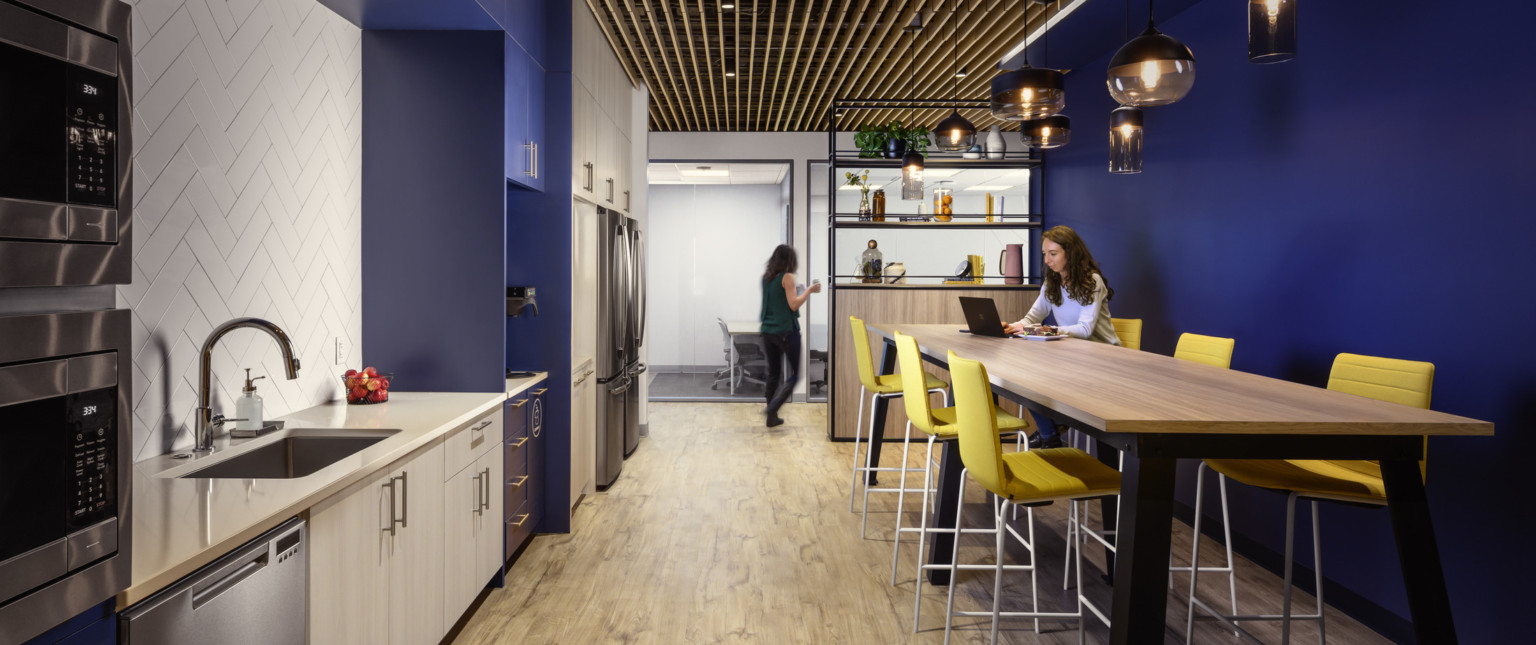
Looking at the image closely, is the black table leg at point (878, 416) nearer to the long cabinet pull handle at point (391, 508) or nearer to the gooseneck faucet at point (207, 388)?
the long cabinet pull handle at point (391, 508)

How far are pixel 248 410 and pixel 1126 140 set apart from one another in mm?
3984

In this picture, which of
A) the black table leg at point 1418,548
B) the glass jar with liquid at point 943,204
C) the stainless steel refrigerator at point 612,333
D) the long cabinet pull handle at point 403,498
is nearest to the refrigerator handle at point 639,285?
the stainless steel refrigerator at point 612,333

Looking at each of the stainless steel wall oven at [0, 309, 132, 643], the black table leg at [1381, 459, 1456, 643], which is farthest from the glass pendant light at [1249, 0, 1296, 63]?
the stainless steel wall oven at [0, 309, 132, 643]

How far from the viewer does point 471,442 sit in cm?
293

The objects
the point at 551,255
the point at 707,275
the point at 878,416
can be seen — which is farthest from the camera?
the point at 707,275

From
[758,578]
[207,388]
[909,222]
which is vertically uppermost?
[909,222]

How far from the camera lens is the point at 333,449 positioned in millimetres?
2484

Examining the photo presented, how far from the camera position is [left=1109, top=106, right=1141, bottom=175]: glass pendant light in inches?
167

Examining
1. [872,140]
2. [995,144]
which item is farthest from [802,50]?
[995,144]

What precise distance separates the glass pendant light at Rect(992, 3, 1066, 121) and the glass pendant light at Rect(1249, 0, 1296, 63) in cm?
99

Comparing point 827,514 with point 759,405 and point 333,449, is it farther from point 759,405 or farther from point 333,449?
point 759,405

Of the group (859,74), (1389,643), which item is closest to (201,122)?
(1389,643)

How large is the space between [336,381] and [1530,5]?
4112 mm

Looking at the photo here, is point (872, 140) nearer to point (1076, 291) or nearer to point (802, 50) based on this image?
point (802, 50)
